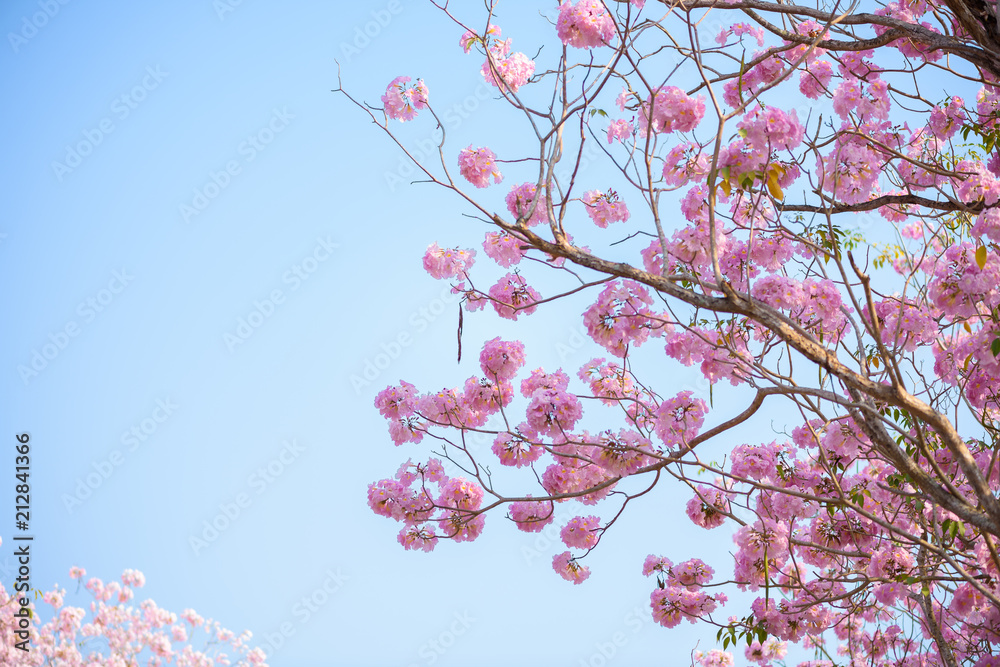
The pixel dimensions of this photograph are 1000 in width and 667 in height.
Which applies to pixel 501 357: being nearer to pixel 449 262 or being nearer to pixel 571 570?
pixel 449 262

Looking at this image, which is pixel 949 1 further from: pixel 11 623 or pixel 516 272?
pixel 11 623

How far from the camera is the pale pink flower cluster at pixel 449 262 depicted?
10.4 feet

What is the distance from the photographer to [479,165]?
3.20 m

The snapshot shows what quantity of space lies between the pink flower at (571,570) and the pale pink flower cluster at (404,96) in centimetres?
204

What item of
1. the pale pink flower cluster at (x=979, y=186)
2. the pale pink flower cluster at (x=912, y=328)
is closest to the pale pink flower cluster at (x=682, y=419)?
the pale pink flower cluster at (x=912, y=328)

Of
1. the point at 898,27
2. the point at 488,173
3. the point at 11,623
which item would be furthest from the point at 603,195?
the point at 11,623

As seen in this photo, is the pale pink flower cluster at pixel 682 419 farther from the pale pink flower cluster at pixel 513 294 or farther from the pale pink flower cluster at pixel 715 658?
the pale pink flower cluster at pixel 715 658

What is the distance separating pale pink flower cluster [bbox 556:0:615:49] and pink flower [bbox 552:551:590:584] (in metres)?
2.16

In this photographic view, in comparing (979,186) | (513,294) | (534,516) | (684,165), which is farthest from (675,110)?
(534,516)

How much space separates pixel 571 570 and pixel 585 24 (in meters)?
2.28

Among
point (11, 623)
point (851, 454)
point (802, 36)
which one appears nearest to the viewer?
point (851, 454)

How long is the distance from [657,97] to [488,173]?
2.43 feet

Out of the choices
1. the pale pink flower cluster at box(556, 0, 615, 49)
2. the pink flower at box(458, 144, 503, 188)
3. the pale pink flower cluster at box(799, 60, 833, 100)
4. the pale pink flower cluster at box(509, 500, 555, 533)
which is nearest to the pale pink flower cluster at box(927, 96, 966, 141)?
the pale pink flower cluster at box(799, 60, 833, 100)

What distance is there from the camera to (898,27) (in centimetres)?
331
